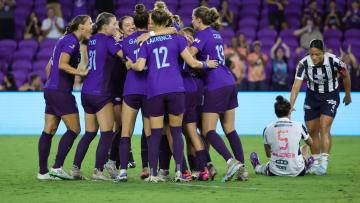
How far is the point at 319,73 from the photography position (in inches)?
353

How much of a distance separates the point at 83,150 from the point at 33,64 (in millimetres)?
9606

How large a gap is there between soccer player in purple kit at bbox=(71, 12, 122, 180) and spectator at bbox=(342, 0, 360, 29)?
447 inches

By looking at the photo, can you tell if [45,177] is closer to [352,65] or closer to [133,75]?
[133,75]

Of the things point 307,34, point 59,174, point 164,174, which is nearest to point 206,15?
point 164,174

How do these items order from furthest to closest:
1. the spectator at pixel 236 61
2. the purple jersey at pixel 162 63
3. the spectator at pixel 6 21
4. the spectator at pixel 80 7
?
the spectator at pixel 6 21 < the spectator at pixel 80 7 < the spectator at pixel 236 61 < the purple jersey at pixel 162 63

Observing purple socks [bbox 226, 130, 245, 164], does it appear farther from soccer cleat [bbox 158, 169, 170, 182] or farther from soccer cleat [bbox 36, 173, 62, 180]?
soccer cleat [bbox 36, 173, 62, 180]

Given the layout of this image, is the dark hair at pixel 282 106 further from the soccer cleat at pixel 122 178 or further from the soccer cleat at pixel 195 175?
the soccer cleat at pixel 122 178

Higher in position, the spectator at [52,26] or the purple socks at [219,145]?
the spectator at [52,26]

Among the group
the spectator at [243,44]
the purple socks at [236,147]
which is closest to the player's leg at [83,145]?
the purple socks at [236,147]

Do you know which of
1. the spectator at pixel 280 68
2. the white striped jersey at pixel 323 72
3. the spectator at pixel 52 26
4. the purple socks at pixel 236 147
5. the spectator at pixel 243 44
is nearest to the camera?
the purple socks at pixel 236 147

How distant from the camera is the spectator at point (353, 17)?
17953 millimetres

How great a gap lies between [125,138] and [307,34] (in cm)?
1044

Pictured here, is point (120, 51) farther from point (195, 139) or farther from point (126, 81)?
point (195, 139)

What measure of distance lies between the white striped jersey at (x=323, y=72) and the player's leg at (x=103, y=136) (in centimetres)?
270
